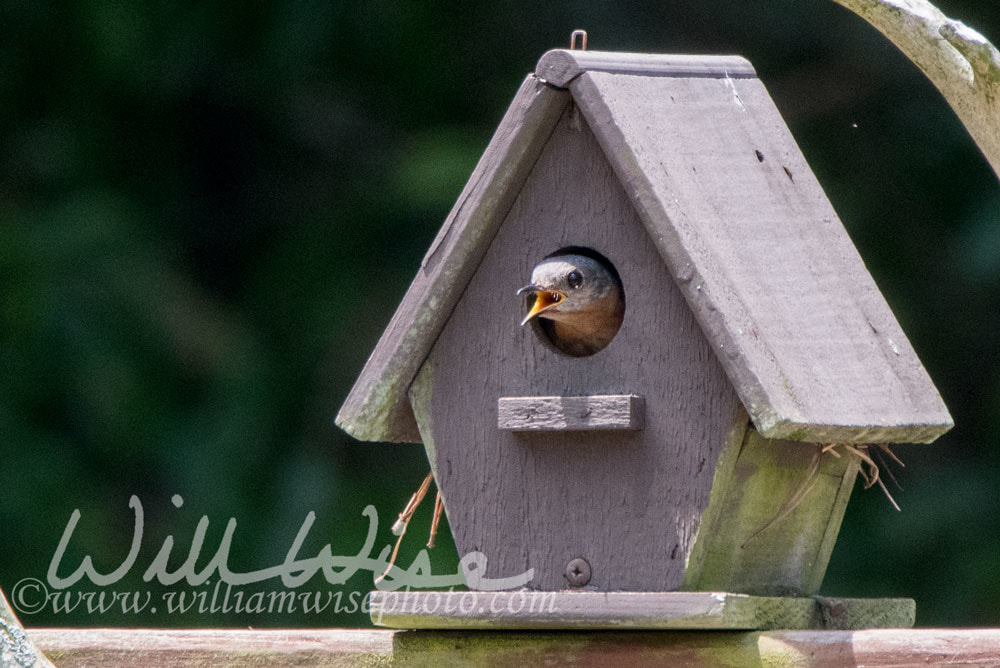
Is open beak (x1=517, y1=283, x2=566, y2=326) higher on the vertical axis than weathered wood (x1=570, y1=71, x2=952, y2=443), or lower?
lower

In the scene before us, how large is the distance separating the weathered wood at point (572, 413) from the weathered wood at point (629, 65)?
361mm

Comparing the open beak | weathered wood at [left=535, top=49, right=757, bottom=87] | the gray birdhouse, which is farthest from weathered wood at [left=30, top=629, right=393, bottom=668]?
weathered wood at [left=535, top=49, right=757, bottom=87]

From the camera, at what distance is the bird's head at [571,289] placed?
1.79 m

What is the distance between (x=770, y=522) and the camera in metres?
1.79

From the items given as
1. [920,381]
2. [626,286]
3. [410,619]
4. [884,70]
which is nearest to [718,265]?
[626,286]

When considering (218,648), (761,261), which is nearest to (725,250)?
(761,261)

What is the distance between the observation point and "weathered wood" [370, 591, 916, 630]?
160 cm

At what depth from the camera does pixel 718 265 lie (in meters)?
1.71

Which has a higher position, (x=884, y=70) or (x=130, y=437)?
(x=884, y=70)

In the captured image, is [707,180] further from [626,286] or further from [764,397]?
[764,397]

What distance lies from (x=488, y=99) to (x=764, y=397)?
2770mm

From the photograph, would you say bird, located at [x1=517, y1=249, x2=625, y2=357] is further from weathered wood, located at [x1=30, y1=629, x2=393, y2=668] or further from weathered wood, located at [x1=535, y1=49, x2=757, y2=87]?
weathered wood, located at [x1=30, y1=629, x2=393, y2=668]

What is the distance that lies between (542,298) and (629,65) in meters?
0.29

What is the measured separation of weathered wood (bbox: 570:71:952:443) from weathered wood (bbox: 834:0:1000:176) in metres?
0.23
